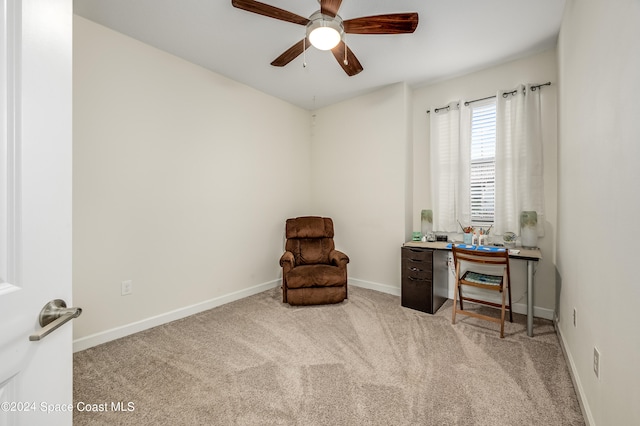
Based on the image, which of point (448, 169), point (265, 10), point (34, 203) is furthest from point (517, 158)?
point (34, 203)

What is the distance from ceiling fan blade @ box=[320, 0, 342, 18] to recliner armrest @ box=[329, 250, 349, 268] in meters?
2.39

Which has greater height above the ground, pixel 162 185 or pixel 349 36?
pixel 349 36

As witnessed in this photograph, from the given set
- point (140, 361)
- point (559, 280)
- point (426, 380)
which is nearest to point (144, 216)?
point (140, 361)

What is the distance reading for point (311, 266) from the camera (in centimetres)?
338

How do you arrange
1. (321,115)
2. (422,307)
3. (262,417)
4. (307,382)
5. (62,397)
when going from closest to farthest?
(62,397), (262,417), (307,382), (422,307), (321,115)

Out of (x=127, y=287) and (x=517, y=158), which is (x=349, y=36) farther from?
(x=127, y=287)

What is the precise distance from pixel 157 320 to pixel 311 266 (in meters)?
1.70

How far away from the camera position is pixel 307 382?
71.6 inches

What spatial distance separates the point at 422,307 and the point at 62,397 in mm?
2933

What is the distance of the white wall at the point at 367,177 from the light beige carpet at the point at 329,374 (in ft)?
3.56

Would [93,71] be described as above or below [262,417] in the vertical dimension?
above

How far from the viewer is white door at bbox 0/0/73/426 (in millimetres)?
585

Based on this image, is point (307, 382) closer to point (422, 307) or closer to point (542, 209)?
point (422, 307)

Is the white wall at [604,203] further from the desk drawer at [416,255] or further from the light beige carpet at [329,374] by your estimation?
the desk drawer at [416,255]
